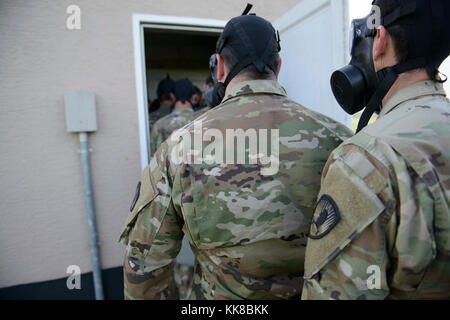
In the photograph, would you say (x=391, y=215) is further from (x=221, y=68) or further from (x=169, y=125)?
(x=169, y=125)

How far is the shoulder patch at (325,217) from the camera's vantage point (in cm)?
76

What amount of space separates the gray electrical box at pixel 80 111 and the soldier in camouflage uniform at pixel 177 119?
1.07 m

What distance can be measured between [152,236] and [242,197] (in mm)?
436

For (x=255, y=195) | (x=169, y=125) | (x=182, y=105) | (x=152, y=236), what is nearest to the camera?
(x=255, y=195)

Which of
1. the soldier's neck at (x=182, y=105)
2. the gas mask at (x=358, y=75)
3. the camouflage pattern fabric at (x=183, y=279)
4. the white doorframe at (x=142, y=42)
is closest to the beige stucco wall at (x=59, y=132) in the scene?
the white doorframe at (x=142, y=42)

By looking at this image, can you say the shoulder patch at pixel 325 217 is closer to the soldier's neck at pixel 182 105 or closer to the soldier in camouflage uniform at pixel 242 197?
the soldier in camouflage uniform at pixel 242 197

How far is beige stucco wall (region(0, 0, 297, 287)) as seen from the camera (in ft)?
7.04

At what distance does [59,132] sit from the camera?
2.26 metres

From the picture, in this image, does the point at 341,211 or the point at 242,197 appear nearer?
the point at 341,211

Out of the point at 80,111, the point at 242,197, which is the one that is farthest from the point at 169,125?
the point at 242,197

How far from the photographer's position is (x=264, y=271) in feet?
3.66

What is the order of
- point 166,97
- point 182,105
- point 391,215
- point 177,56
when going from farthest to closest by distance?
point 177,56 → point 166,97 → point 182,105 → point 391,215

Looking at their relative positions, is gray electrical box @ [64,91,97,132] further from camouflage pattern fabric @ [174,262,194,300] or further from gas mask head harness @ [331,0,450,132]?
gas mask head harness @ [331,0,450,132]

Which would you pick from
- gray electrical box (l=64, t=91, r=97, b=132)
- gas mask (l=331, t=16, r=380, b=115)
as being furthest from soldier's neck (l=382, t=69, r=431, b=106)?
gray electrical box (l=64, t=91, r=97, b=132)
